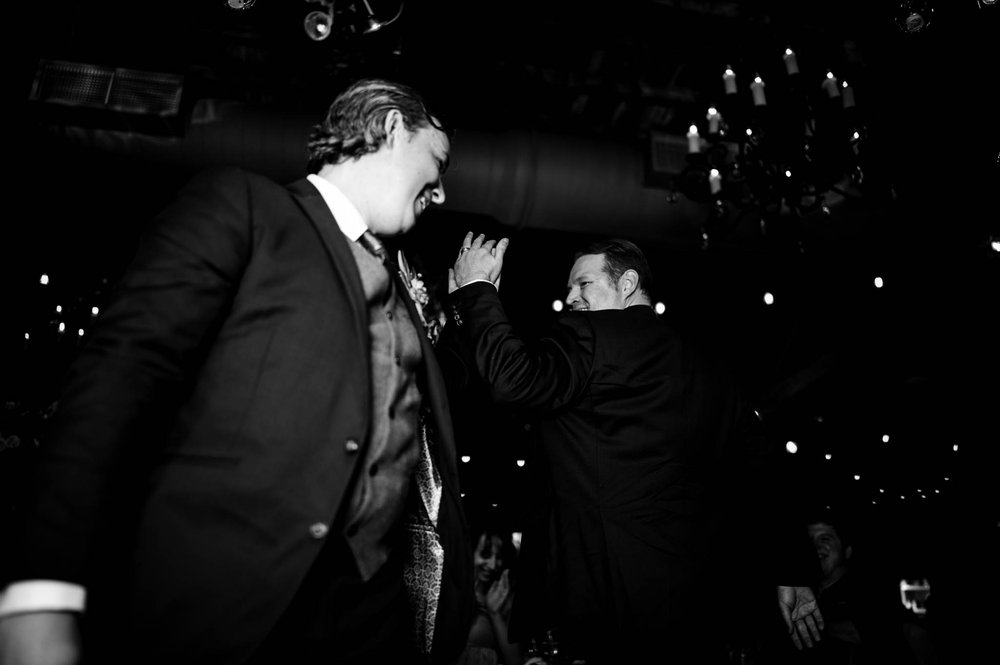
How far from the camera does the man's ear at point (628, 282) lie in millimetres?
2301

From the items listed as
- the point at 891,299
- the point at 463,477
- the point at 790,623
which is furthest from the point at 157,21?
the point at 891,299

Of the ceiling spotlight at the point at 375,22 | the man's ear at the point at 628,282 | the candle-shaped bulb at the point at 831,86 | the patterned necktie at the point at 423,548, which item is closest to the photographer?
the patterned necktie at the point at 423,548

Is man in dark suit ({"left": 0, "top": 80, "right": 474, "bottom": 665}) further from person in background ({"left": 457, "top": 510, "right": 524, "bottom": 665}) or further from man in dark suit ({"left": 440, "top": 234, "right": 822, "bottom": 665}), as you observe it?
person in background ({"left": 457, "top": 510, "right": 524, "bottom": 665})

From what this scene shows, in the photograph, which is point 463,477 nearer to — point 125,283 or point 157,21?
point 157,21

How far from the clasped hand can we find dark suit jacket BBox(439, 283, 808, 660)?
0.04 m

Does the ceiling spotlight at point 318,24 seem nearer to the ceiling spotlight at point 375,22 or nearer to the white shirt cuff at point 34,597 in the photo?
the ceiling spotlight at point 375,22

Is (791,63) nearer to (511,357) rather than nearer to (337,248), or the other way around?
(511,357)

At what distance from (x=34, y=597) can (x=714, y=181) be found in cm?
414

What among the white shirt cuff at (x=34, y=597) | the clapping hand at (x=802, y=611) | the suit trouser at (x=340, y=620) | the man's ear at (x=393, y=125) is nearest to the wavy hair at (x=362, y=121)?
the man's ear at (x=393, y=125)

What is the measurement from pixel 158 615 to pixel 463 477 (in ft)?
26.5

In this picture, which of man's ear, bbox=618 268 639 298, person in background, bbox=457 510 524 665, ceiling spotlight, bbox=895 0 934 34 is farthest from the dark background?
man's ear, bbox=618 268 639 298

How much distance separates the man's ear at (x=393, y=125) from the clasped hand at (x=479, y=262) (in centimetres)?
54

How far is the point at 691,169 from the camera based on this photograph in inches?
154

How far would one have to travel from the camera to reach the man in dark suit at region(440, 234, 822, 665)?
5.69ft
